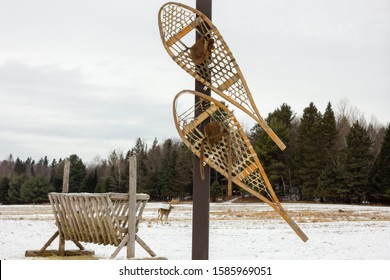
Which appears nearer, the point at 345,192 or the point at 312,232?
the point at 312,232

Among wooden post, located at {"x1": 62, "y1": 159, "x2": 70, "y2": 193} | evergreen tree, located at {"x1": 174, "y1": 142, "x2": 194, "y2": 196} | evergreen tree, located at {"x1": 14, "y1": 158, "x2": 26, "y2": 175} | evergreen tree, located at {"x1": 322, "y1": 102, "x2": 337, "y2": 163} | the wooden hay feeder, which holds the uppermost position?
evergreen tree, located at {"x1": 322, "y1": 102, "x2": 337, "y2": 163}

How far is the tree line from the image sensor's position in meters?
30.2

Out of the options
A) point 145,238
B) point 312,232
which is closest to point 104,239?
point 145,238

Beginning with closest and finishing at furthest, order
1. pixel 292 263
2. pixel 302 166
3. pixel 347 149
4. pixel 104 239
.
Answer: pixel 292 263, pixel 104 239, pixel 347 149, pixel 302 166

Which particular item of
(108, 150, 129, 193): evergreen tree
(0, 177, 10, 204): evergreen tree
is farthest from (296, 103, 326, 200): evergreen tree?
(0, 177, 10, 204): evergreen tree

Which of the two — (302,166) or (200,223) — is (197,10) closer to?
(200,223)

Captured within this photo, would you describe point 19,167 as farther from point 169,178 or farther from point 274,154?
point 274,154

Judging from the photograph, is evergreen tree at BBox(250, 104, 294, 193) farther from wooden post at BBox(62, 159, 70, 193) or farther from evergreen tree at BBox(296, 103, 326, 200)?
wooden post at BBox(62, 159, 70, 193)

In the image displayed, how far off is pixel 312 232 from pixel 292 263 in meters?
5.77

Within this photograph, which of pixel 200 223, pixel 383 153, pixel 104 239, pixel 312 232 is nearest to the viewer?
pixel 200 223

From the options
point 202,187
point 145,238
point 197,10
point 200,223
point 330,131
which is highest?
point 330,131

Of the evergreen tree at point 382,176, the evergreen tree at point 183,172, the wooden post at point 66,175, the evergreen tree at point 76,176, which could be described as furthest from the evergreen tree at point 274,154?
the wooden post at point 66,175

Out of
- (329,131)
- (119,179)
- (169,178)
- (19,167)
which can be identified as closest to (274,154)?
(329,131)

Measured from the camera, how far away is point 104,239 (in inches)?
242
